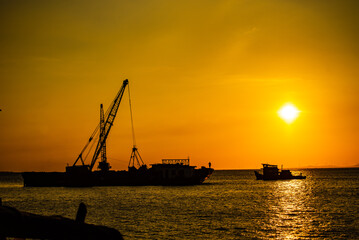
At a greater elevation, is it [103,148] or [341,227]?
[103,148]

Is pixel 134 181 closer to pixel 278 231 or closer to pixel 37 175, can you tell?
pixel 37 175

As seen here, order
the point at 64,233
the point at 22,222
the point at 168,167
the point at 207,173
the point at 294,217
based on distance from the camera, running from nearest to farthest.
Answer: the point at 22,222, the point at 64,233, the point at 294,217, the point at 168,167, the point at 207,173

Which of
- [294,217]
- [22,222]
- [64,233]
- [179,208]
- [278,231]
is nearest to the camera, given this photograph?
[22,222]

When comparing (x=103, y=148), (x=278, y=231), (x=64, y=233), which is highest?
(x=103, y=148)

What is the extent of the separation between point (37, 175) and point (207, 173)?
5323cm

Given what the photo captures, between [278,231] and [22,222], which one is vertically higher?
[22,222]

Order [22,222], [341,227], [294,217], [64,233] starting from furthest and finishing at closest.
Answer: [294,217], [341,227], [64,233], [22,222]

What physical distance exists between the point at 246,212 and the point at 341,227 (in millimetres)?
17710

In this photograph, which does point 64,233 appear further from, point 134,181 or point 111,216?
point 134,181

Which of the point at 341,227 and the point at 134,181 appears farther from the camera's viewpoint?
the point at 134,181

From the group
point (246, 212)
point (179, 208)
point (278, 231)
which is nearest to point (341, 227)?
point (278, 231)

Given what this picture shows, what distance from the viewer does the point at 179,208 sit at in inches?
2650

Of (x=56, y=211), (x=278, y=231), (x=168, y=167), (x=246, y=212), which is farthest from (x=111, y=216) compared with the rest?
(x=168, y=167)

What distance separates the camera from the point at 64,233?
30.8ft
